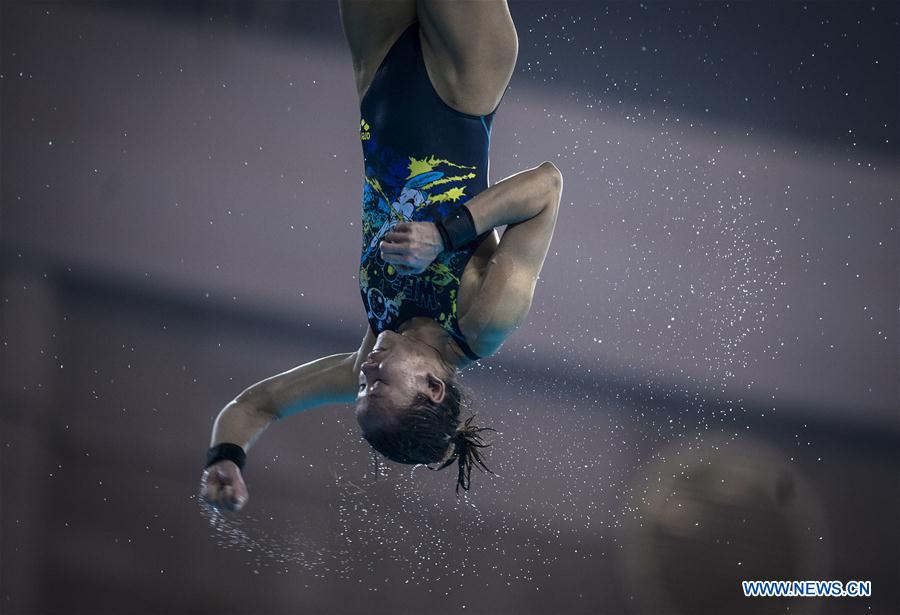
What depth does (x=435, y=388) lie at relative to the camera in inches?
70.4

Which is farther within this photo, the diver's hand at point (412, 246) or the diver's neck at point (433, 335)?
the diver's neck at point (433, 335)

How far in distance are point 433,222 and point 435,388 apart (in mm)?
318

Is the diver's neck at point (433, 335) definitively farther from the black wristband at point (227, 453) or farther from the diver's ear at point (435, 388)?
the black wristband at point (227, 453)

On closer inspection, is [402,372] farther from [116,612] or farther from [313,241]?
[116,612]

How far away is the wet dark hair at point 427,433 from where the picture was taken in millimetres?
1759

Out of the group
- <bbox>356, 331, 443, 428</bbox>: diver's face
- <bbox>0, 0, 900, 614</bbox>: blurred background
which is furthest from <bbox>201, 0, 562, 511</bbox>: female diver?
<bbox>0, 0, 900, 614</bbox>: blurred background

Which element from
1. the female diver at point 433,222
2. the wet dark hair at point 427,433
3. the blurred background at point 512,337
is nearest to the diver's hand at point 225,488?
the female diver at point 433,222

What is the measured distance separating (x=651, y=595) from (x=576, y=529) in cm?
41

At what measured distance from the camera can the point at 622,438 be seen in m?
3.66

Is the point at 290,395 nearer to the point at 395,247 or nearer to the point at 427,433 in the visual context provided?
the point at 427,433

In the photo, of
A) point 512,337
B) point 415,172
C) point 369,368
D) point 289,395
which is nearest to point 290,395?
point 289,395

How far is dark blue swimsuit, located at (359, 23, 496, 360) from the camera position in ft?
6.07

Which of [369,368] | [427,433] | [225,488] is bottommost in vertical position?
[225,488]

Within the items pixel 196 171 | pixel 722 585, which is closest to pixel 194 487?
pixel 196 171
